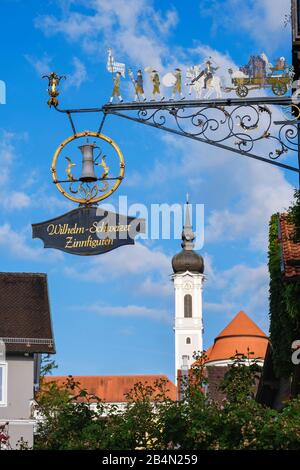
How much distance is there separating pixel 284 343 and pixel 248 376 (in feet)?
8.77

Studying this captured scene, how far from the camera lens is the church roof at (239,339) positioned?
392 ft

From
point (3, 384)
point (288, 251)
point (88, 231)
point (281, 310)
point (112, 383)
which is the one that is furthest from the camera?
point (112, 383)

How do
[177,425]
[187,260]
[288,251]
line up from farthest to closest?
1. [187,260]
2. [288,251]
3. [177,425]

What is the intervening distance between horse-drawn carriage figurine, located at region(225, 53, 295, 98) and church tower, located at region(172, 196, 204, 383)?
12968cm

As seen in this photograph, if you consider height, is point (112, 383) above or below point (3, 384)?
above

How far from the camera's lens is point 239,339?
12038 centimetres

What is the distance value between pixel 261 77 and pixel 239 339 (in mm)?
108519

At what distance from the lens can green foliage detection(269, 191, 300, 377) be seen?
1869 centimetres

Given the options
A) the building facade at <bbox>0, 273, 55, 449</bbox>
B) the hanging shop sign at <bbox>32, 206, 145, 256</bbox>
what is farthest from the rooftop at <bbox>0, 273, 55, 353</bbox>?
the hanging shop sign at <bbox>32, 206, 145, 256</bbox>

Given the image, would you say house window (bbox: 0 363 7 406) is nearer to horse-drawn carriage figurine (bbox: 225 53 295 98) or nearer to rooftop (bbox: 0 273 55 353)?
rooftop (bbox: 0 273 55 353)

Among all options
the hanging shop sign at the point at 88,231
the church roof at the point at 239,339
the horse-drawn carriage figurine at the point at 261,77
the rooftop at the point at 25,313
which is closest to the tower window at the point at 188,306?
the church roof at the point at 239,339

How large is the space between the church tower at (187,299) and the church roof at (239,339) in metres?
20.6

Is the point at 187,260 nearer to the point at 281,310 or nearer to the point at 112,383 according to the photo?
the point at 112,383

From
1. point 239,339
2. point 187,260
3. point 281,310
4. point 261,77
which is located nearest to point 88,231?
point 261,77
